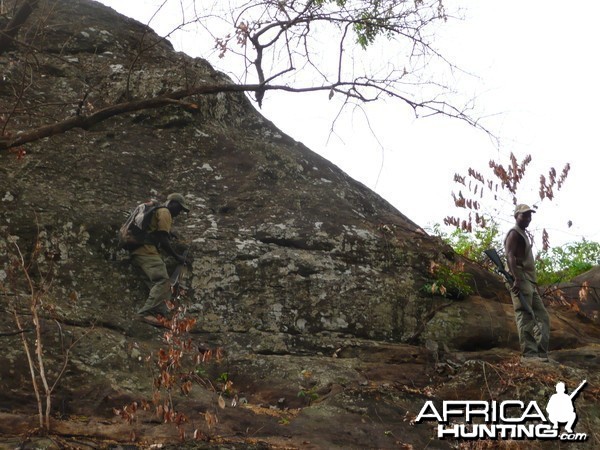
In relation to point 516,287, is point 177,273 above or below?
below

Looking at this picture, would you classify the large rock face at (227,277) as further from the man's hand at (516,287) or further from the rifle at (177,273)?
the man's hand at (516,287)

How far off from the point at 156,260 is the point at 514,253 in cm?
446

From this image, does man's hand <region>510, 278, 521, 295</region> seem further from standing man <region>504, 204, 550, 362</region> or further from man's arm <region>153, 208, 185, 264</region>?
man's arm <region>153, 208, 185, 264</region>

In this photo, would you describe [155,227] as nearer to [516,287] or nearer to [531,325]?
[516,287]

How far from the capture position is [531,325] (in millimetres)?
9156

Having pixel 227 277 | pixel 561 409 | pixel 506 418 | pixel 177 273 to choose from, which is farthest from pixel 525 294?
pixel 177 273

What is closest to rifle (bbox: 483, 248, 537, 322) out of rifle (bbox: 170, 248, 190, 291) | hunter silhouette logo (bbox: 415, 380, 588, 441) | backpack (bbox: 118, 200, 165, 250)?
hunter silhouette logo (bbox: 415, 380, 588, 441)

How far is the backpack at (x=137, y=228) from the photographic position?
9.41m

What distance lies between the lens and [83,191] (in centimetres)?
1057

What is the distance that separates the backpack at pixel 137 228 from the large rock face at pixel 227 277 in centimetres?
40

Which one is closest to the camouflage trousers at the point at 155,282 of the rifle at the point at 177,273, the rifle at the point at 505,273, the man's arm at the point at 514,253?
the rifle at the point at 177,273

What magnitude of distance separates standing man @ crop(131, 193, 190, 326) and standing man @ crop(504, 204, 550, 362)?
4.16 metres

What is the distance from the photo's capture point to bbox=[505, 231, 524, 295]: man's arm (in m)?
9.21

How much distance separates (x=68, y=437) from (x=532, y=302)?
18.8 feet
